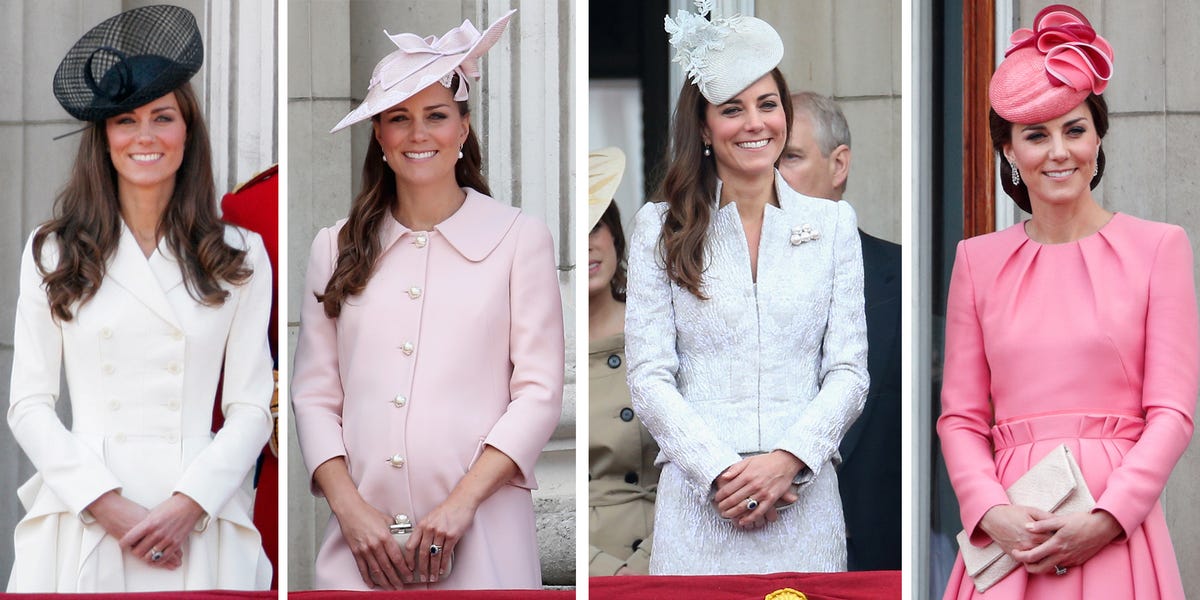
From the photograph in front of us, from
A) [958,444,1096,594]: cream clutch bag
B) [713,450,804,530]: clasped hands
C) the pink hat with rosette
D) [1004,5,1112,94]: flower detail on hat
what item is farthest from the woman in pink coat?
[1004,5,1112,94]: flower detail on hat

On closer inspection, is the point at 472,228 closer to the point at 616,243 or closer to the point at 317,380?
the point at 616,243

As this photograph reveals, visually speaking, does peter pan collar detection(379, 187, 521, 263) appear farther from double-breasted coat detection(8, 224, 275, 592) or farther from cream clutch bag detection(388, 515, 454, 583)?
cream clutch bag detection(388, 515, 454, 583)

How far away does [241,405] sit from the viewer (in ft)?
17.9

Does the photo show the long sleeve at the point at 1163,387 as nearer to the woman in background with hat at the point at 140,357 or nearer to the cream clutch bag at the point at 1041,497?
the cream clutch bag at the point at 1041,497

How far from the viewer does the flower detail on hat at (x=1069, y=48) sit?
5074mm

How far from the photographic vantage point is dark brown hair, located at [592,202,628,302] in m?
5.55

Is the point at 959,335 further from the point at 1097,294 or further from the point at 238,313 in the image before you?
the point at 238,313

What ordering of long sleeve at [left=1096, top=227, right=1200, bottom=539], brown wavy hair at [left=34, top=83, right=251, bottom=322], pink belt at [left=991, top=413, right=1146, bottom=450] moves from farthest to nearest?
brown wavy hair at [left=34, top=83, right=251, bottom=322] < pink belt at [left=991, top=413, right=1146, bottom=450] < long sleeve at [left=1096, top=227, right=1200, bottom=539]

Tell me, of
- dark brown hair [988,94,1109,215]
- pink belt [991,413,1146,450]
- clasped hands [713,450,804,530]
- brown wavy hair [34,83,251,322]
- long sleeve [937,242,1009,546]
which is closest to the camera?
pink belt [991,413,1146,450]

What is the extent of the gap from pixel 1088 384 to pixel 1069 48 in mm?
864

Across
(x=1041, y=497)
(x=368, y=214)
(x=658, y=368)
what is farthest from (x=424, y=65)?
(x=1041, y=497)

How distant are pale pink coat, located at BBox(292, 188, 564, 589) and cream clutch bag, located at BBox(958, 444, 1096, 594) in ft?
3.98

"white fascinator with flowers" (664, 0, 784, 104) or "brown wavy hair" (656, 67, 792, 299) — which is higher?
"white fascinator with flowers" (664, 0, 784, 104)

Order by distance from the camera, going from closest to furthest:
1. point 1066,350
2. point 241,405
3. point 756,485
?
point 1066,350 → point 756,485 → point 241,405
